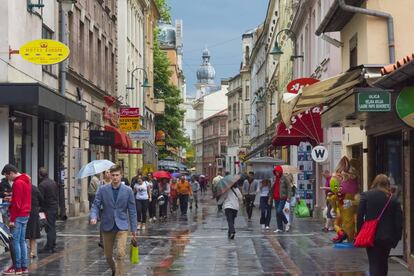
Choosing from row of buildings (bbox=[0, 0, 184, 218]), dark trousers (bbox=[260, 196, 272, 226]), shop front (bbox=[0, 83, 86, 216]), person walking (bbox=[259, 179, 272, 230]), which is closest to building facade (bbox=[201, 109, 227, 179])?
row of buildings (bbox=[0, 0, 184, 218])

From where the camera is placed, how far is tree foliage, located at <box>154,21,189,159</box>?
69.6 metres

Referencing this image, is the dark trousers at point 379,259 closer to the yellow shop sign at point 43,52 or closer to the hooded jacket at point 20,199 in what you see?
the hooded jacket at point 20,199

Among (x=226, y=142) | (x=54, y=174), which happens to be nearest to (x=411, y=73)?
(x=54, y=174)

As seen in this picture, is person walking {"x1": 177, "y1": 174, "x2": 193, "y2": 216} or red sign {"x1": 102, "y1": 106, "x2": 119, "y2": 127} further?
red sign {"x1": 102, "y1": 106, "x2": 119, "y2": 127}

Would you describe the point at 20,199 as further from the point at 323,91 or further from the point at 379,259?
the point at 379,259

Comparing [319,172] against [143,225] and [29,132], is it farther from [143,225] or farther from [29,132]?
[29,132]

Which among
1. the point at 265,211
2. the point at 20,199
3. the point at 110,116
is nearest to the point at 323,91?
the point at 20,199

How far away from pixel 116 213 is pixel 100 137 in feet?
70.0

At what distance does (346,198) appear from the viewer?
55.8 feet

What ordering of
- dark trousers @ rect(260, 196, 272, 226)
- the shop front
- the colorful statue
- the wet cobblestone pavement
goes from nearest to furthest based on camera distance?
the wet cobblestone pavement → the colorful statue → the shop front → dark trousers @ rect(260, 196, 272, 226)

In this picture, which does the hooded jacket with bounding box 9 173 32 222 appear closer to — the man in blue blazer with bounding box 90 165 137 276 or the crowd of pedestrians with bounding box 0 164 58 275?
the crowd of pedestrians with bounding box 0 164 58 275

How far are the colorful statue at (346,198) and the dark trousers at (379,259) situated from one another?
605 cm

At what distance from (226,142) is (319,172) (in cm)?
10163

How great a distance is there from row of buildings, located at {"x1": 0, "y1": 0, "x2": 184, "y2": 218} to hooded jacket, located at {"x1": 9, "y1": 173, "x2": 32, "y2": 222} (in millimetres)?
6945
